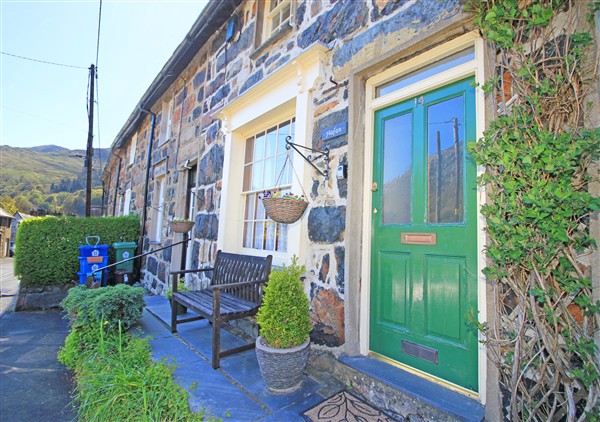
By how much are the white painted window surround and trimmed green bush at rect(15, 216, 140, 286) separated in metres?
4.45

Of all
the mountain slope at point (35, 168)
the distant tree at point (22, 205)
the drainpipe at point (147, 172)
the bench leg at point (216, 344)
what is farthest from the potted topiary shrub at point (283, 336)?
the distant tree at point (22, 205)

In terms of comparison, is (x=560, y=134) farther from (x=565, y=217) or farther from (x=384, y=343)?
(x=384, y=343)

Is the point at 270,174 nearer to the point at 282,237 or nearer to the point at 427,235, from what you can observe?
the point at 282,237

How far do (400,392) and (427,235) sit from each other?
1060mm

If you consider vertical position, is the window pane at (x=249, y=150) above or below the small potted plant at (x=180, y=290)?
above

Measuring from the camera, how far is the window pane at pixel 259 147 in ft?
12.9

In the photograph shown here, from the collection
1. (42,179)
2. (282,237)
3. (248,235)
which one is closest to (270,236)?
(282,237)

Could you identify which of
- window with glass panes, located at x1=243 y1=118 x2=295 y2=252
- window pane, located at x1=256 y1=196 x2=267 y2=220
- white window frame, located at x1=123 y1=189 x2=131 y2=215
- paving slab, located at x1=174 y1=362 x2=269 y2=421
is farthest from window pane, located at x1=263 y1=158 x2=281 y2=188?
white window frame, located at x1=123 y1=189 x2=131 y2=215

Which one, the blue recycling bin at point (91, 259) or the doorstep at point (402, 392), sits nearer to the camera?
the doorstep at point (402, 392)

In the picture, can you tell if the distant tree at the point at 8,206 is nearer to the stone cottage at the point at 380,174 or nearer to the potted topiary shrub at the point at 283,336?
the stone cottage at the point at 380,174

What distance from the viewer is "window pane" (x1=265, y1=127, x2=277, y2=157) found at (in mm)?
3721

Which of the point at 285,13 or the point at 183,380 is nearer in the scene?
the point at 183,380

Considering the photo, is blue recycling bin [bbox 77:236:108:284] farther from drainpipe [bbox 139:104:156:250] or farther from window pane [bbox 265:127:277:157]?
window pane [bbox 265:127:277:157]

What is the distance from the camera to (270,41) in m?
3.70
